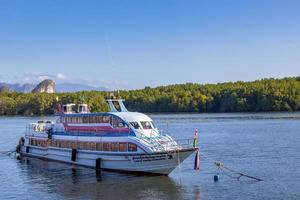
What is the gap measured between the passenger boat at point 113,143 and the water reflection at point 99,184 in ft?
4.02

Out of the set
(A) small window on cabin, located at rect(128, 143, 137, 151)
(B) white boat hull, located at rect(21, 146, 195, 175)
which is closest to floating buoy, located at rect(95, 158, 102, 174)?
(B) white boat hull, located at rect(21, 146, 195, 175)

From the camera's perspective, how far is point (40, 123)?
7638 centimetres

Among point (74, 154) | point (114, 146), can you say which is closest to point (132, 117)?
point (114, 146)

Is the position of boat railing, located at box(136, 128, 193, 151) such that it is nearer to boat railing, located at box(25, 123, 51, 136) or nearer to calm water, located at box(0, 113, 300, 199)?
calm water, located at box(0, 113, 300, 199)

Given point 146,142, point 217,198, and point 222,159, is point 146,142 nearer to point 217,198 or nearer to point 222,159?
point 217,198

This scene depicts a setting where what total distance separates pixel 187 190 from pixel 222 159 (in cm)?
2026

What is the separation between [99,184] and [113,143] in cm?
551

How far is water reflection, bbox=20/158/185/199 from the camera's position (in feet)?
154

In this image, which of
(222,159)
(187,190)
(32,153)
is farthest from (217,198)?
(32,153)

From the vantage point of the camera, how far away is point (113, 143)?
5603 cm

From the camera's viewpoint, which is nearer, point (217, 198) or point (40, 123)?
point (217, 198)

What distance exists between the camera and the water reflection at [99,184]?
4706 centimetres

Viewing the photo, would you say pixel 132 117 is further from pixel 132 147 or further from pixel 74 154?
pixel 74 154

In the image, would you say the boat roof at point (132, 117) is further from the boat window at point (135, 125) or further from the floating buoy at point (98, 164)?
the floating buoy at point (98, 164)
